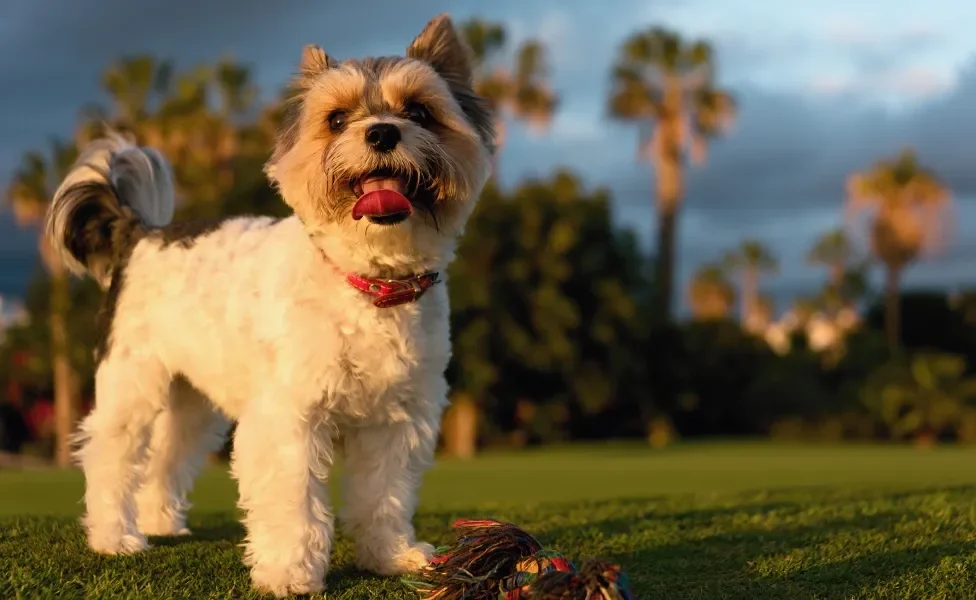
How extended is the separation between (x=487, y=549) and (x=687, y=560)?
1.70 m

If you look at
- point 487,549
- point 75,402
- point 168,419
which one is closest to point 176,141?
point 75,402

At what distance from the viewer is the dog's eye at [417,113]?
4684mm

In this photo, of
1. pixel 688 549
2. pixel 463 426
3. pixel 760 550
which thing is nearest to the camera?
pixel 760 550

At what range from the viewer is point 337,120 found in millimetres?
4688

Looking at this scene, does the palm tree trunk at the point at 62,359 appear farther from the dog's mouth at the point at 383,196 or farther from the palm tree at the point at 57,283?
the dog's mouth at the point at 383,196

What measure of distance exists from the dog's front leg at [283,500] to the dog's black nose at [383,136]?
131cm

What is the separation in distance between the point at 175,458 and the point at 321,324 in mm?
2223

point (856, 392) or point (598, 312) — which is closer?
point (598, 312)

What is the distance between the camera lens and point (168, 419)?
6.07 meters

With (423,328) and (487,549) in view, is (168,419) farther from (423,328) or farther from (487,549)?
(487,549)

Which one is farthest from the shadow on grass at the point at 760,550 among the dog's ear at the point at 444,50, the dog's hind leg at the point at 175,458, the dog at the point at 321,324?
the dog's ear at the point at 444,50

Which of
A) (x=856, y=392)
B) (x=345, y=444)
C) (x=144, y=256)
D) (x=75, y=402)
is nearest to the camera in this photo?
(x=345, y=444)

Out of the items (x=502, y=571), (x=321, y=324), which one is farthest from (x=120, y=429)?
(x=502, y=571)

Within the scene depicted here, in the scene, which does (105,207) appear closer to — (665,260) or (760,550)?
(760,550)
